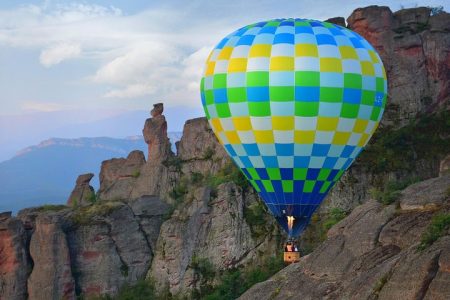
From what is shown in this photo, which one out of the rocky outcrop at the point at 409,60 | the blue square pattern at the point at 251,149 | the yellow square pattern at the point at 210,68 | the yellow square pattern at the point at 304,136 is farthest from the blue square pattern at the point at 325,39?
the rocky outcrop at the point at 409,60

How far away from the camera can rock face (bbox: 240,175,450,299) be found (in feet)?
74.3

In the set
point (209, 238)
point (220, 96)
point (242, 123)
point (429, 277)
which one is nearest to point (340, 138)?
point (242, 123)

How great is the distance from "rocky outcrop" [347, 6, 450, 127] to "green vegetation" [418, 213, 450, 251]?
23.7 meters

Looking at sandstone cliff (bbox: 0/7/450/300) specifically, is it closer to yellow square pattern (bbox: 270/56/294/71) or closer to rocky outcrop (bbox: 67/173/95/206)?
rocky outcrop (bbox: 67/173/95/206)

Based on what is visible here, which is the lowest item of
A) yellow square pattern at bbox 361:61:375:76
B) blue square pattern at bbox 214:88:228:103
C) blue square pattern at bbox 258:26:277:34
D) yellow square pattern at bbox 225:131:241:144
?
yellow square pattern at bbox 225:131:241:144

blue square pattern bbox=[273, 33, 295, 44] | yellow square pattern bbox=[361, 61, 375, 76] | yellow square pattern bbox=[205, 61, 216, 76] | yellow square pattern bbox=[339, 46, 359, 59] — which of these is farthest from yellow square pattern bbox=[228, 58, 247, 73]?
yellow square pattern bbox=[361, 61, 375, 76]

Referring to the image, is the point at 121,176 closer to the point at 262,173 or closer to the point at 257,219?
the point at 257,219

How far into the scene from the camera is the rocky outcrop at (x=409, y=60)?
48250 millimetres

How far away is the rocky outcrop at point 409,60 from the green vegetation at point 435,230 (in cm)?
2366

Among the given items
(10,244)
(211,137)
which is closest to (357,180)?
(211,137)

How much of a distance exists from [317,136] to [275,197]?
9.51 ft

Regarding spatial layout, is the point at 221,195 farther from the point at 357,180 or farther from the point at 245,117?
the point at 245,117

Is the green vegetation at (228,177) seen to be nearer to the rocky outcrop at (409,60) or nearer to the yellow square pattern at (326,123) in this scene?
the rocky outcrop at (409,60)

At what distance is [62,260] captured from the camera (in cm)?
4828
